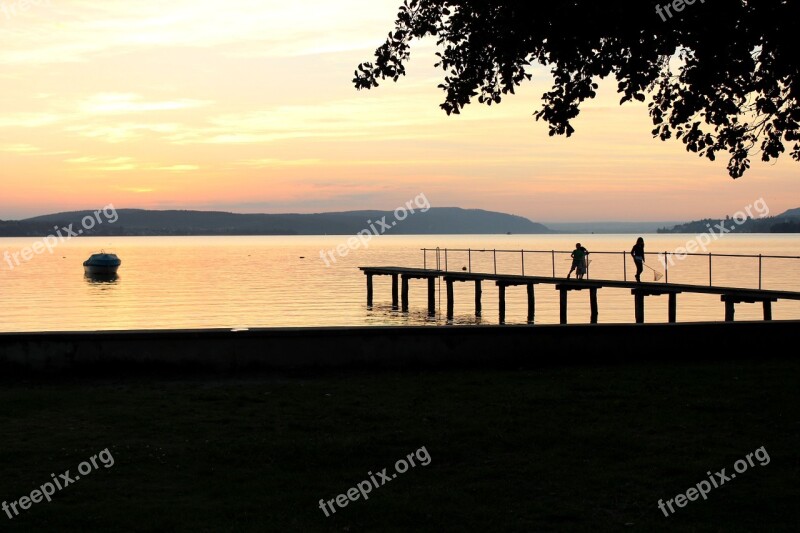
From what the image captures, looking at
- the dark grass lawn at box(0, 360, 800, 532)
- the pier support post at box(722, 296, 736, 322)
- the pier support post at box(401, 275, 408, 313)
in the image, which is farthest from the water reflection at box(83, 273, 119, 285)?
the dark grass lawn at box(0, 360, 800, 532)

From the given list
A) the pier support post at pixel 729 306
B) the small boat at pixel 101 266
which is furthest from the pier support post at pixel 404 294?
the small boat at pixel 101 266

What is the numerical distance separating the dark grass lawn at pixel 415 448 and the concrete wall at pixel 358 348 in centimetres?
49

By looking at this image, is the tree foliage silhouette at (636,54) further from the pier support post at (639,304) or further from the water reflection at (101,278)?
the water reflection at (101,278)

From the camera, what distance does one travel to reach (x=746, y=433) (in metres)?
9.80

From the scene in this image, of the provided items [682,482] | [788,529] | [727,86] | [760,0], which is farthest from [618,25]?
[788,529]

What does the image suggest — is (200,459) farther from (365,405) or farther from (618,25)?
(618,25)

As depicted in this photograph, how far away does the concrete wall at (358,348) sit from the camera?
1408 cm

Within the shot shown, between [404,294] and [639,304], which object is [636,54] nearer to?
[639,304]

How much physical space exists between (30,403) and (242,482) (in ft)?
15.7

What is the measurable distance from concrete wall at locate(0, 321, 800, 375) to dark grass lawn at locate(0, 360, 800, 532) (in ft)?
1.60

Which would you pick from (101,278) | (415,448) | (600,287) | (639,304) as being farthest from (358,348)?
(101,278)

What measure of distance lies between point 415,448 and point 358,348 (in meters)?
5.17

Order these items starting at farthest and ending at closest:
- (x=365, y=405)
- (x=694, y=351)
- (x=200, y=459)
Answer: (x=694, y=351), (x=365, y=405), (x=200, y=459)

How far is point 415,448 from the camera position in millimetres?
9383
